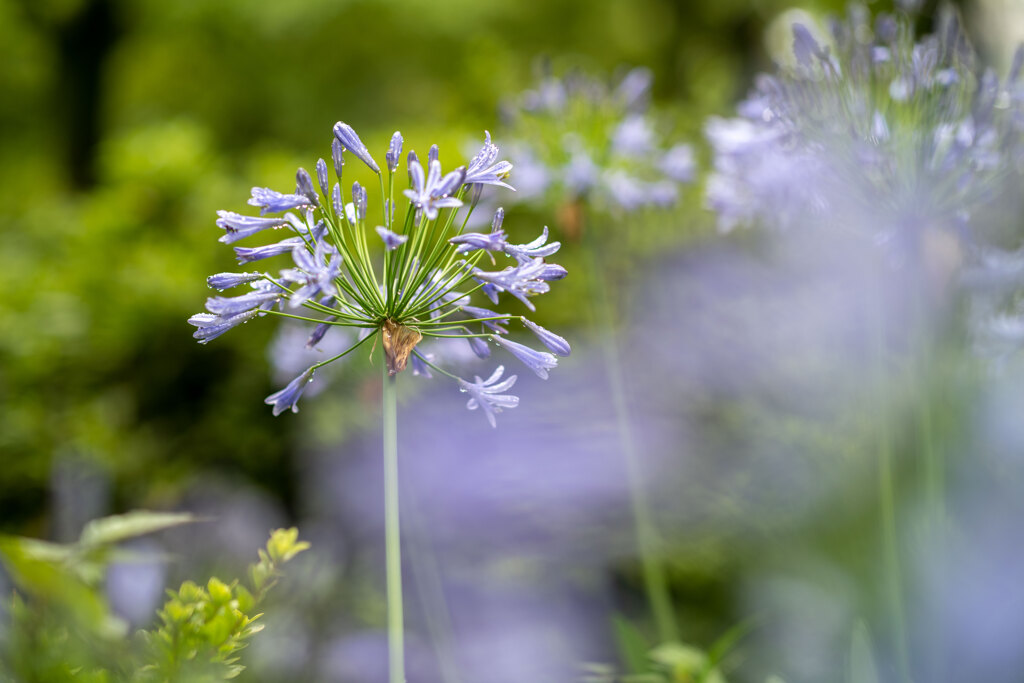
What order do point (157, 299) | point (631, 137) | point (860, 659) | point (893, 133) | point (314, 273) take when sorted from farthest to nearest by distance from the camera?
point (157, 299) < point (631, 137) < point (893, 133) < point (860, 659) < point (314, 273)

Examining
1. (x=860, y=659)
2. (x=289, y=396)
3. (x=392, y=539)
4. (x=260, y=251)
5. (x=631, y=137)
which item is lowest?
(x=860, y=659)

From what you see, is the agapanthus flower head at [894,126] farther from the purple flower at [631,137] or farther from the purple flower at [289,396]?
the purple flower at [289,396]

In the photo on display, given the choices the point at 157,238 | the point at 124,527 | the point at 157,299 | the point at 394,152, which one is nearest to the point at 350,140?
the point at 394,152

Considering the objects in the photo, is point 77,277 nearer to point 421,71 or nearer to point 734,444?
point 734,444

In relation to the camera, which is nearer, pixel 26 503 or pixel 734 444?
pixel 734 444

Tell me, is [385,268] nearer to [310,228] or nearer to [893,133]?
[310,228]

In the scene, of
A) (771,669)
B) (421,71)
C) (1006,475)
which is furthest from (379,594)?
(421,71)
